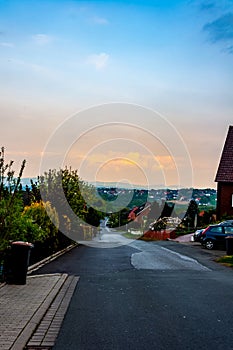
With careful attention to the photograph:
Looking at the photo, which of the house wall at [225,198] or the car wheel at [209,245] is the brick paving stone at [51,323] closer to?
the car wheel at [209,245]

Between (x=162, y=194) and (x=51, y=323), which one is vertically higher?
(x=162, y=194)

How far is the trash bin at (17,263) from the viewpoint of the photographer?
12.3 metres

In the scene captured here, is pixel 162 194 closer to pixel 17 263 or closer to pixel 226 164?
pixel 226 164

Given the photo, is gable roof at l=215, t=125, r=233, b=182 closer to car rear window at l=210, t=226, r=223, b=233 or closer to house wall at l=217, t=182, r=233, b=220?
house wall at l=217, t=182, r=233, b=220

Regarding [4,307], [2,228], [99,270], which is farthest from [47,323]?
[99,270]

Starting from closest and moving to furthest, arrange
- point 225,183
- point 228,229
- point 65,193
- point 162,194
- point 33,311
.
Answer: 1. point 33,311
2. point 228,229
3. point 65,193
4. point 225,183
5. point 162,194

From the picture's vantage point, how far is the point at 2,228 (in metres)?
9.72

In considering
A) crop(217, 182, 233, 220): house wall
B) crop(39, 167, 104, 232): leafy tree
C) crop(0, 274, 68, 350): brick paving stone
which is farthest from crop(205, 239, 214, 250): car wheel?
crop(0, 274, 68, 350): brick paving stone

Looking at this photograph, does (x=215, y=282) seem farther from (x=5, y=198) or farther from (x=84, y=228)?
(x=84, y=228)

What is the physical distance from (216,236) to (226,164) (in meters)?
17.1

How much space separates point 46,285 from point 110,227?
88650mm

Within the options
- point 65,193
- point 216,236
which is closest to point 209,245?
point 216,236

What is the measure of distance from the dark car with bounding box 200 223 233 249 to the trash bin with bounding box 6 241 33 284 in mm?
19153

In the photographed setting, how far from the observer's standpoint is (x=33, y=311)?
29.7ft
